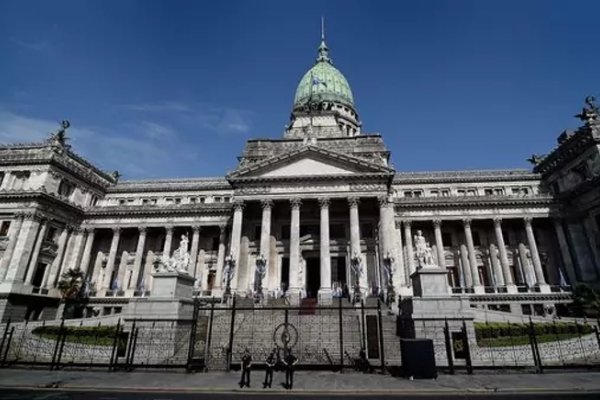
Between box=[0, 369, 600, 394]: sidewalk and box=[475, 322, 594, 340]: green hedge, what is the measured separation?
594cm

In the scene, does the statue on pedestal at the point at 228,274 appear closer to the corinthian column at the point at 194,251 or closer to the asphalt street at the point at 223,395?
the corinthian column at the point at 194,251

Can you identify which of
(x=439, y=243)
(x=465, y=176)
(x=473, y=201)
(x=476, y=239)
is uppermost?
(x=465, y=176)

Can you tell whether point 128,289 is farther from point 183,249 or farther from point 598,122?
point 598,122

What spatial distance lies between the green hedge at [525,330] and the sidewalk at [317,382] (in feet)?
19.5

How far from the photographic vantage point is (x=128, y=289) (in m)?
38.1

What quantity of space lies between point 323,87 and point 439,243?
105ft

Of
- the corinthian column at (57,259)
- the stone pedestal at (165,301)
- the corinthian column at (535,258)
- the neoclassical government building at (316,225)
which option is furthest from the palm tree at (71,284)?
the corinthian column at (535,258)

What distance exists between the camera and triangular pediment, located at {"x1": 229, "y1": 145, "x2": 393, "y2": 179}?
32.9 m

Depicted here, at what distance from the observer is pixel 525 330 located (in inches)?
721

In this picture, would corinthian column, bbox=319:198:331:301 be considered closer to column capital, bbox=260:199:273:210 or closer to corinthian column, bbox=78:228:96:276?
column capital, bbox=260:199:273:210

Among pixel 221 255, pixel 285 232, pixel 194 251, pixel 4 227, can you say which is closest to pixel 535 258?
pixel 285 232

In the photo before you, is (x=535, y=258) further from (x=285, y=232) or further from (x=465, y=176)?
(x=285, y=232)

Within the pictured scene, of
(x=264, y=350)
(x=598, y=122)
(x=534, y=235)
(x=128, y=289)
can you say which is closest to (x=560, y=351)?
(x=264, y=350)

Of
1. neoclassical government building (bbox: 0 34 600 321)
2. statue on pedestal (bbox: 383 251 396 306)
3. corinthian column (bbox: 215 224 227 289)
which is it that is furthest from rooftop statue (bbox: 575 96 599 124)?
corinthian column (bbox: 215 224 227 289)
